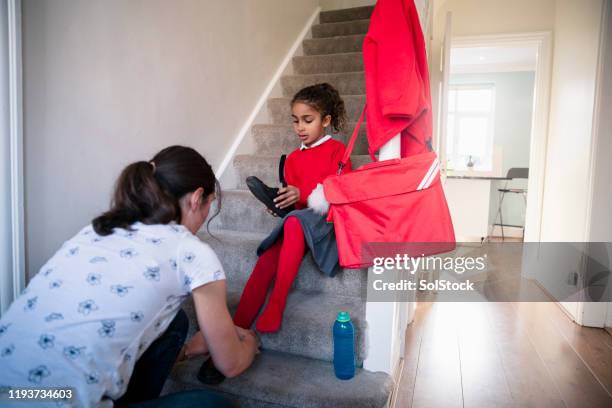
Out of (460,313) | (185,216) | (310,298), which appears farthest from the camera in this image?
(460,313)

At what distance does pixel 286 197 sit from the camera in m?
1.61

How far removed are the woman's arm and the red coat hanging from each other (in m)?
0.73

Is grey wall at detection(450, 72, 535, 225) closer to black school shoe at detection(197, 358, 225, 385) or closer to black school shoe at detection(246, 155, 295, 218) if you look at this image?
black school shoe at detection(246, 155, 295, 218)

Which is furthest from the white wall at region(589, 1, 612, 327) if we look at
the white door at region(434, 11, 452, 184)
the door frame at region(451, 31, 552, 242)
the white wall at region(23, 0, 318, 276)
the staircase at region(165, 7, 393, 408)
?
the white wall at region(23, 0, 318, 276)

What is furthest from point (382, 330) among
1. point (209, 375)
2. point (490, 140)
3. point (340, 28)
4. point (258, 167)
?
point (490, 140)

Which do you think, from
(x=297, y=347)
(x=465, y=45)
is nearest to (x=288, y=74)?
(x=465, y=45)

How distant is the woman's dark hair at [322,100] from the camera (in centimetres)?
179

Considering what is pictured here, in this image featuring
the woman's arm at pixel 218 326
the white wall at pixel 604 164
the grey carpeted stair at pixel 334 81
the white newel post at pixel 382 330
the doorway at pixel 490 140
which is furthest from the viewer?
the doorway at pixel 490 140

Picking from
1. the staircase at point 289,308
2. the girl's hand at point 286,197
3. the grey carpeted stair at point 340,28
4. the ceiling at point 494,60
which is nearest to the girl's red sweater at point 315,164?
the girl's hand at point 286,197

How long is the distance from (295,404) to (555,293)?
7.35 feet

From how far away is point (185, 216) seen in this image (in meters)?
0.97

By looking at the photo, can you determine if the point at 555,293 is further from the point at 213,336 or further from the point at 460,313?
the point at 213,336

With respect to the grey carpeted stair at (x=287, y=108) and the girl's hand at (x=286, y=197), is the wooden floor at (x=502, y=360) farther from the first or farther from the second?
the grey carpeted stair at (x=287, y=108)

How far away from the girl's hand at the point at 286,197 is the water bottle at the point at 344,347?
19.4 inches
